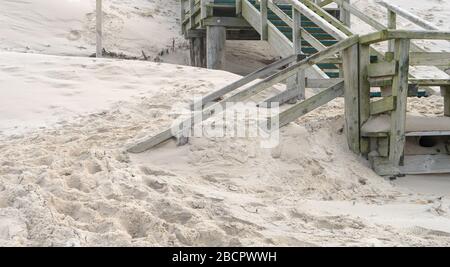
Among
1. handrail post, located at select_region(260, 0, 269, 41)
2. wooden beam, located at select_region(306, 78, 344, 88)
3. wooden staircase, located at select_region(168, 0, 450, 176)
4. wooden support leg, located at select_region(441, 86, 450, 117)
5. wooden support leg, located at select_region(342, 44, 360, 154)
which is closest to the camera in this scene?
wooden staircase, located at select_region(168, 0, 450, 176)

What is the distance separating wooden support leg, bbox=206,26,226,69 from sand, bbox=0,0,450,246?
283 cm

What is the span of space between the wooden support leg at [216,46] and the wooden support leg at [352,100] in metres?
5.43

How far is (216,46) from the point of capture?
10.6 meters

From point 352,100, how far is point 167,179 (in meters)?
2.14

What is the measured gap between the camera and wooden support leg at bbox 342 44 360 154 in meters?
5.23

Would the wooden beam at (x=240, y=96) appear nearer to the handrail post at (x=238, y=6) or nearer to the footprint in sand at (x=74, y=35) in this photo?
the handrail post at (x=238, y=6)

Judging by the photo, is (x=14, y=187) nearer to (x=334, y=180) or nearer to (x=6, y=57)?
(x=334, y=180)

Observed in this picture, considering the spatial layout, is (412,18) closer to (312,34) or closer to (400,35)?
(400,35)

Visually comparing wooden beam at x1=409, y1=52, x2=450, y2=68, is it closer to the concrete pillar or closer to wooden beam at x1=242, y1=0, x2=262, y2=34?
wooden beam at x1=242, y1=0, x2=262, y2=34

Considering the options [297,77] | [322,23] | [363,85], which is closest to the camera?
[363,85]

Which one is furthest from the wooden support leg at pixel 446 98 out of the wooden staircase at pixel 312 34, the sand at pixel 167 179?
the wooden staircase at pixel 312 34

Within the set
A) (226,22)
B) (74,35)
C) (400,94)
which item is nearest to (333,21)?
(226,22)

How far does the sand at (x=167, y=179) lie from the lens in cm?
327

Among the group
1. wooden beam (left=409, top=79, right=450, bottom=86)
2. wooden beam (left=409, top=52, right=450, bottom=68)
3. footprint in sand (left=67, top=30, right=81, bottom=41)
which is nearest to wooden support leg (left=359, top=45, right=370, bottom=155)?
wooden beam (left=409, top=52, right=450, bottom=68)
